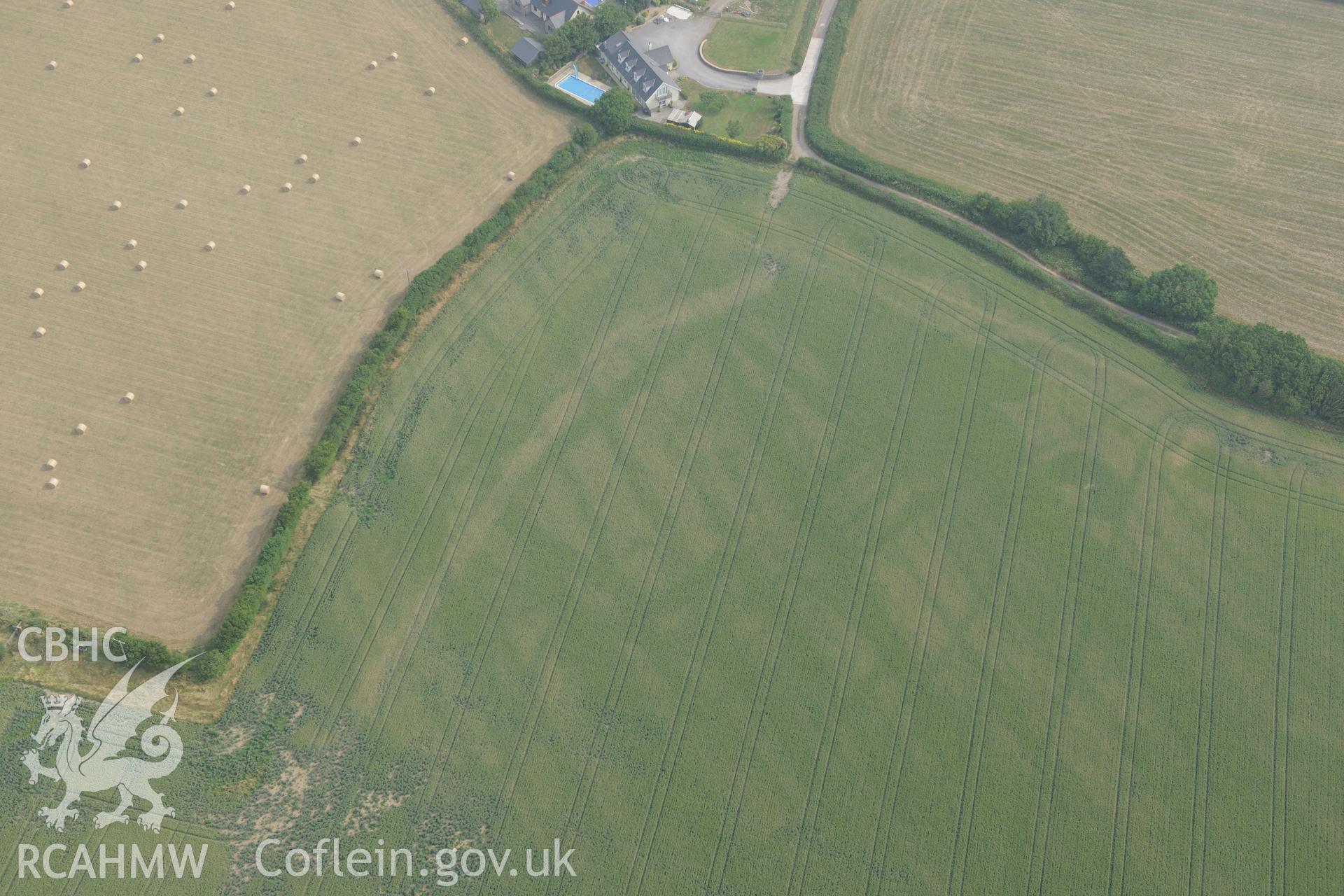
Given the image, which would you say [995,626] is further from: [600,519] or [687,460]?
[600,519]

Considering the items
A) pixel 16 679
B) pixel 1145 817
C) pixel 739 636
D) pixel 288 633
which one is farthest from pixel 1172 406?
pixel 16 679

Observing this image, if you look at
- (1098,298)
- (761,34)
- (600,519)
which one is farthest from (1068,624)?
(761,34)

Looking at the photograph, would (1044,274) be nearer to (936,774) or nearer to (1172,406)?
(1172,406)

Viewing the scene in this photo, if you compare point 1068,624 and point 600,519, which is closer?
point 1068,624

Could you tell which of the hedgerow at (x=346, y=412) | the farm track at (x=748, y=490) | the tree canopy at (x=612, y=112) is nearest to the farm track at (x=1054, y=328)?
the farm track at (x=748, y=490)

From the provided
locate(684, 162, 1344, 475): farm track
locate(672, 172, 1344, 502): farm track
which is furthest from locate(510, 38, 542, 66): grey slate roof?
locate(672, 172, 1344, 502): farm track

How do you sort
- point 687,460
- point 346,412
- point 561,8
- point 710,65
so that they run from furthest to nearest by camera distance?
point 561,8 < point 710,65 < point 687,460 < point 346,412
